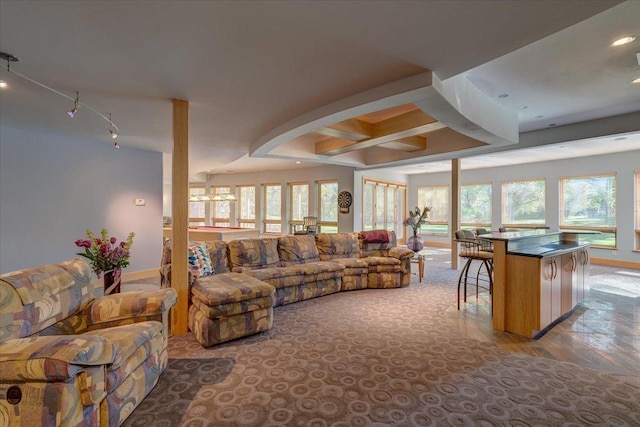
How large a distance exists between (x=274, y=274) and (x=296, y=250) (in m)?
0.86

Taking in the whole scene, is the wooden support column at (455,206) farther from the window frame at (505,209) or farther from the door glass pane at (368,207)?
the window frame at (505,209)

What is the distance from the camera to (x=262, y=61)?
244 cm

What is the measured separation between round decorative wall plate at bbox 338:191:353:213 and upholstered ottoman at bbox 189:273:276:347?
572 centimetres

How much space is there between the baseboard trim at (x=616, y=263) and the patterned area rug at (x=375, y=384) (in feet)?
21.8

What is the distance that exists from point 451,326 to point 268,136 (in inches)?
146

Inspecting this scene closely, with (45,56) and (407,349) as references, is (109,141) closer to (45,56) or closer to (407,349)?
(45,56)

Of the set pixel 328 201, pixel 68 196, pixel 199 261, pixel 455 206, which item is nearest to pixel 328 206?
pixel 328 201

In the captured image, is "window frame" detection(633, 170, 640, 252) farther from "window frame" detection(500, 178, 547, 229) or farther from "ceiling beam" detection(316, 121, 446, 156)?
"ceiling beam" detection(316, 121, 446, 156)

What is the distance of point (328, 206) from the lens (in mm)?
9391

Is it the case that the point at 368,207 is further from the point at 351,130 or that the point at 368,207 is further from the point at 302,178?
the point at 351,130

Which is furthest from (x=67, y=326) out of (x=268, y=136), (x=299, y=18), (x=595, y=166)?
(x=595, y=166)

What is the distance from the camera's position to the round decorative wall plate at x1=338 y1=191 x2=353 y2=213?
8.66 m

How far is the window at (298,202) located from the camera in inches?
390

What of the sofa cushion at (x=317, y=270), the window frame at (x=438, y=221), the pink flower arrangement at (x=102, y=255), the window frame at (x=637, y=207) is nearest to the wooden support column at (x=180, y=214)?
the pink flower arrangement at (x=102, y=255)
